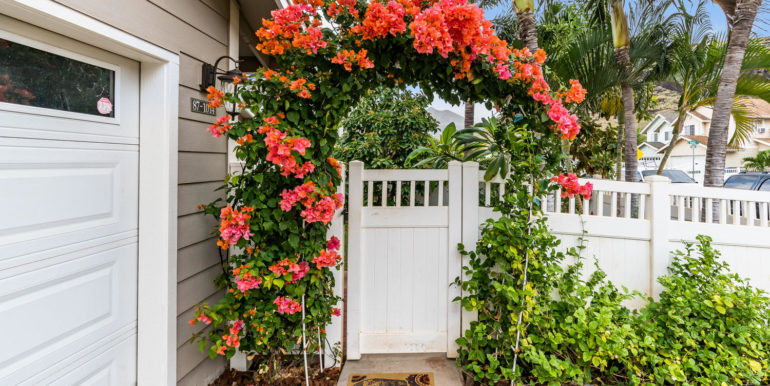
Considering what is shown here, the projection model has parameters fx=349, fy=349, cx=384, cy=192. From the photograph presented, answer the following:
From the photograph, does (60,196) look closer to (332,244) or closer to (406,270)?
(332,244)

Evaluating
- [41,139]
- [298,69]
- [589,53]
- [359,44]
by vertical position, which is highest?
[589,53]

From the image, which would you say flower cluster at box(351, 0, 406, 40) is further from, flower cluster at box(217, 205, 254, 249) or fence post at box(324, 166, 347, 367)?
flower cluster at box(217, 205, 254, 249)

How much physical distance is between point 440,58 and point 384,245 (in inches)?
46.4

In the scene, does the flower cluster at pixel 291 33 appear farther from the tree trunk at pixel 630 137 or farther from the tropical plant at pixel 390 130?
the tree trunk at pixel 630 137

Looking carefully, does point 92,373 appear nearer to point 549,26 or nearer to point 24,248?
point 24,248

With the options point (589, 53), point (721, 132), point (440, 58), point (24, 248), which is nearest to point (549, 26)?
point (589, 53)

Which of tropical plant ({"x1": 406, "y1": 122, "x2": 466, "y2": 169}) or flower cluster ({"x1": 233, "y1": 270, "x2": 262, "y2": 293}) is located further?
tropical plant ({"x1": 406, "y1": 122, "x2": 466, "y2": 169})

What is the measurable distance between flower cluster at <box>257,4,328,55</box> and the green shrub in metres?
2.33

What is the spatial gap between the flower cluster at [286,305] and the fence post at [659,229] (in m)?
2.26

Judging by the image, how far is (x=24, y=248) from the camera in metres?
1.20

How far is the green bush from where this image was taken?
1.88 m

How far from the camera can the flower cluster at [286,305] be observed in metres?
1.74

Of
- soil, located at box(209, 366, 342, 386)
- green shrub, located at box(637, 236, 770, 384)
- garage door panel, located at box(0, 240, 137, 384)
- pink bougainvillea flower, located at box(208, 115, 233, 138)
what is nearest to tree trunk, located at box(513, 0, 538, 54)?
green shrub, located at box(637, 236, 770, 384)

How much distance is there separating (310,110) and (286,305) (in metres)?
0.99
